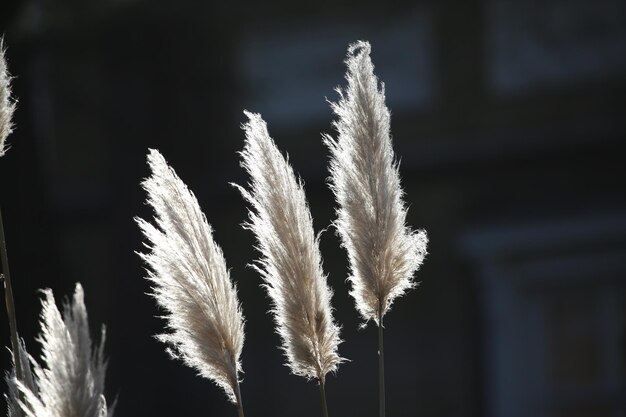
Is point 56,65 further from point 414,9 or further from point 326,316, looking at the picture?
point 326,316

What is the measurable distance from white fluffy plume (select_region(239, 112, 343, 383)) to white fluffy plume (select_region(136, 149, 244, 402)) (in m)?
0.06

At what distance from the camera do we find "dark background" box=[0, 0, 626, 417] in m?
4.29

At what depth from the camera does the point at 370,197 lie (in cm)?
115

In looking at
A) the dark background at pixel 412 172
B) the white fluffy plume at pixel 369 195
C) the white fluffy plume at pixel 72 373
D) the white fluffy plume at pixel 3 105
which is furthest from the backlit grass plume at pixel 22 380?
the dark background at pixel 412 172

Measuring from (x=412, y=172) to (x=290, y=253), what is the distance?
3374mm

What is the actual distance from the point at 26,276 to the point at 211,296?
244 cm

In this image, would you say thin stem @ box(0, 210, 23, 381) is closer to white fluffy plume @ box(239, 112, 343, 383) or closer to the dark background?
white fluffy plume @ box(239, 112, 343, 383)

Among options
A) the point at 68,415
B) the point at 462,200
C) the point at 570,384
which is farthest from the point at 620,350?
the point at 68,415

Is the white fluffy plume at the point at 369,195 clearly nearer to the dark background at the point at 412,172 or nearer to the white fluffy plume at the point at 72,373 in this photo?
the white fluffy plume at the point at 72,373


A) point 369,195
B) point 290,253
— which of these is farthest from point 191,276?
point 369,195

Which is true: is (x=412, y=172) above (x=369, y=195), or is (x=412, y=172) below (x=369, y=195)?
above

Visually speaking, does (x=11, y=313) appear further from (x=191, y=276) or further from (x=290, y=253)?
(x=290, y=253)

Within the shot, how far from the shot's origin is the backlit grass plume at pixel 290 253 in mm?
1103

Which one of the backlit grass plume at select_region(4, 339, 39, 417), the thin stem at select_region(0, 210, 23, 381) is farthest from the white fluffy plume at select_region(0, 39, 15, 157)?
the backlit grass plume at select_region(4, 339, 39, 417)
